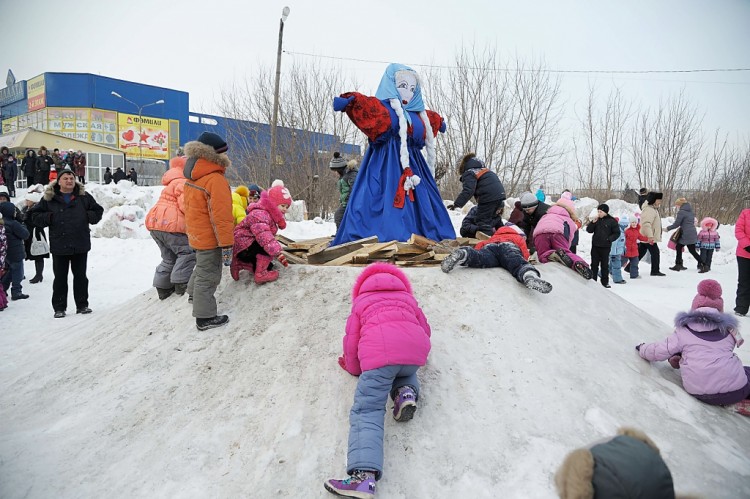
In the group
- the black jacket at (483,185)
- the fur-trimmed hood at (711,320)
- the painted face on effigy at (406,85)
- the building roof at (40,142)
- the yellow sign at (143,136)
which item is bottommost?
the fur-trimmed hood at (711,320)

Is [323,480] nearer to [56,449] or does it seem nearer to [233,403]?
[233,403]

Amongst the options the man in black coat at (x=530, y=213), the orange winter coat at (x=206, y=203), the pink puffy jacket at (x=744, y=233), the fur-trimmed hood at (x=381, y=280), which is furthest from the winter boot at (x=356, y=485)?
the pink puffy jacket at (x=744, y=233)

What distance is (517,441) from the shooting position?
109 inches

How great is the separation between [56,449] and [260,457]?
4.81ft

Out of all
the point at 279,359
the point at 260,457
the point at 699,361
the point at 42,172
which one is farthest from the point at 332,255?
the point at 42,172

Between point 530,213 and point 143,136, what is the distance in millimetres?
40483

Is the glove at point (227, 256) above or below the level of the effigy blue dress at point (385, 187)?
below

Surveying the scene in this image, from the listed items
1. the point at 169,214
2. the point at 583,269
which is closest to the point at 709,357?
the point at 583,269

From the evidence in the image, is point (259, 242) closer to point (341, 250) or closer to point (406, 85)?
Answer: point (341, 250)

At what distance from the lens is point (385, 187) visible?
5.56 metres

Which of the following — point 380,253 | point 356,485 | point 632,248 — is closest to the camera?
point 356,485

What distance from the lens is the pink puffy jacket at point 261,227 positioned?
4.31 m

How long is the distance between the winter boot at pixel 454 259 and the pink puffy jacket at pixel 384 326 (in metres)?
1.06

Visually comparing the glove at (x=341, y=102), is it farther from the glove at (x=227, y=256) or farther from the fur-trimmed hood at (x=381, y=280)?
the fur-trimmed hood at (x=381, y=280)
